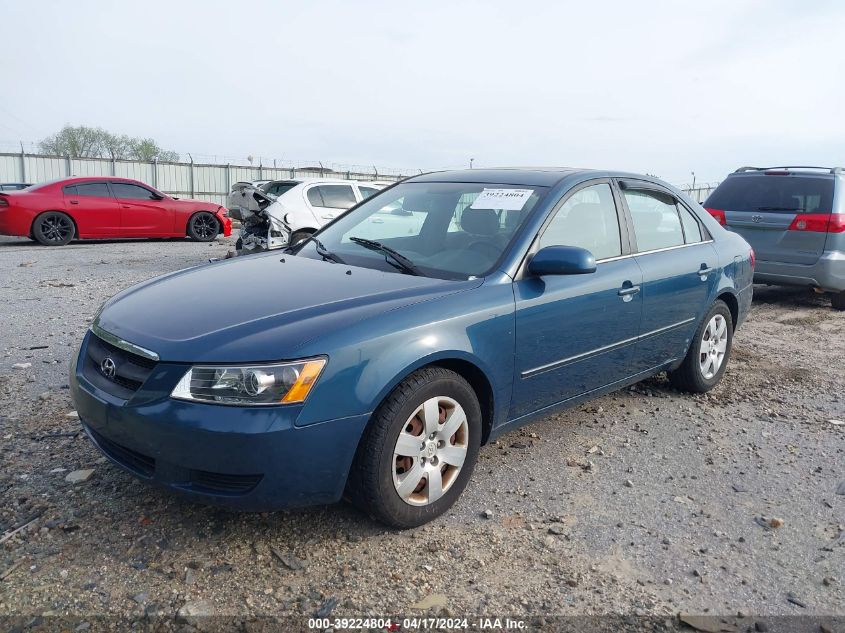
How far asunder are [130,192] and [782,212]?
12081 millimetres

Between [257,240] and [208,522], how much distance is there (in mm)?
7751

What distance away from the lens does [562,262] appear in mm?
3410

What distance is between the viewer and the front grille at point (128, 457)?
2.78m

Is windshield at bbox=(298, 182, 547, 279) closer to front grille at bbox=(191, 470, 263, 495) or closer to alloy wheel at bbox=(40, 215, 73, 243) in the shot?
front grille at bbox=(191, 470, 263, 495)

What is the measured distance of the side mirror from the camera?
341 cm

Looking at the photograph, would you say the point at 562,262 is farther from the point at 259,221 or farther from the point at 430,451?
the point at 259,221

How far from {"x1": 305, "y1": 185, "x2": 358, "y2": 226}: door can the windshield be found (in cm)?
636

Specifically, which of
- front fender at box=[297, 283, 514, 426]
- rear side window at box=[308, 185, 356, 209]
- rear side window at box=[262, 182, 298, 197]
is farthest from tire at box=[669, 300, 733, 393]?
rear side window at box=[262, 182, 298, 197]

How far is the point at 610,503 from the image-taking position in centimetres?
340

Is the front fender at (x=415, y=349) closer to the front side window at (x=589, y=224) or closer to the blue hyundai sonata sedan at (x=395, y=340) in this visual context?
the blue hyundai sonata sedan at (x=395, y=340)

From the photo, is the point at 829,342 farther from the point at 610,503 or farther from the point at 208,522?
the point at 208,522

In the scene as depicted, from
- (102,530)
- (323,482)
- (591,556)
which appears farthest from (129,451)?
(591,556)

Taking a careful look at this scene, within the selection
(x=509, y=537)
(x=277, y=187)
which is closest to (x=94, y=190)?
(x=277, y=187)

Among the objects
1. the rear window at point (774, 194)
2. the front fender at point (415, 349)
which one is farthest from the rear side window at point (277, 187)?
the front fender at point (415, 349)
